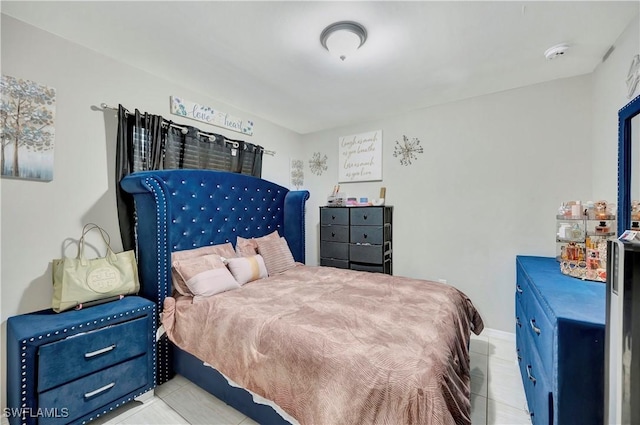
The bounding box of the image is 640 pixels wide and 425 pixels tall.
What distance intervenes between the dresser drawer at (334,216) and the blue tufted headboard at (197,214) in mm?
384

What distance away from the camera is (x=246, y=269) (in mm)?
2400

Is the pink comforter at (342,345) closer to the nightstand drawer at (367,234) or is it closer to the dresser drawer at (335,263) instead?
the nightstand drawer at (367,234)

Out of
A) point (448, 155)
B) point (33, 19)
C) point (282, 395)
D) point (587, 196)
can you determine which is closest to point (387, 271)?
point (448, 155)

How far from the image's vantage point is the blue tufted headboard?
2053 mm

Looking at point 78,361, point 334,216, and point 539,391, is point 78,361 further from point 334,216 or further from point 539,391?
point 334,216

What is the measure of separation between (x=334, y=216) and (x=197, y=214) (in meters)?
A: 1.69

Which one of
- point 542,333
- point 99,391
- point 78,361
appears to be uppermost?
point 542,333

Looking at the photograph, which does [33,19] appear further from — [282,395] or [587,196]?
[587,196]

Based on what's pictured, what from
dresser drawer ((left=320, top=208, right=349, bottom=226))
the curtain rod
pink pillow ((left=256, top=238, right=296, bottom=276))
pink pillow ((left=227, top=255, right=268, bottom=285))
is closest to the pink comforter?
pink pillow ((left=227, top=255, right=268, bottom=285))

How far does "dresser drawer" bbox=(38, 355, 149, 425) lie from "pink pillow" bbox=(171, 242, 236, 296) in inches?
19.6

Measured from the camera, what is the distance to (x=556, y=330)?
1.04m

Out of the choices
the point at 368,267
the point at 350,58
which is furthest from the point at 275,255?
the point at 350,58

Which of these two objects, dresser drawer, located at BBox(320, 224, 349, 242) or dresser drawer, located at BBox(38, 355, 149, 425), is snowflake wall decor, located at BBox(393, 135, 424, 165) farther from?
dresser drawer, located at BBox(38, 355, 149, 425)

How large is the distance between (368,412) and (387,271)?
7.77 ft
